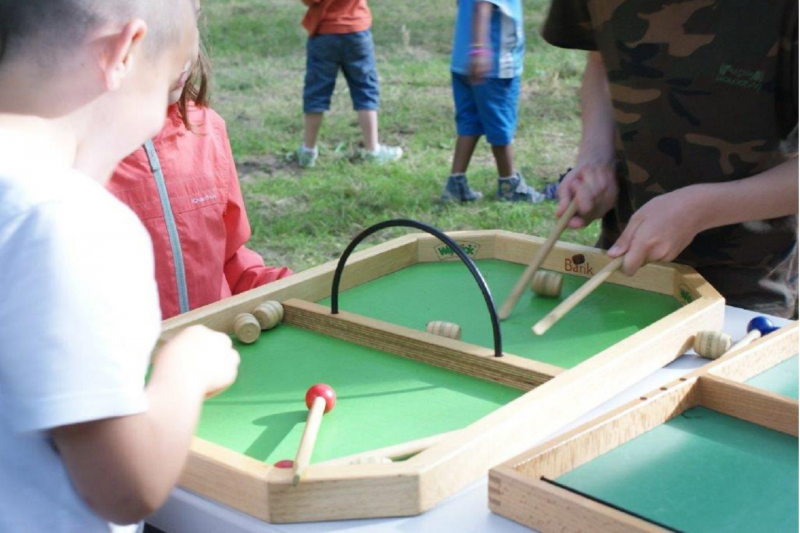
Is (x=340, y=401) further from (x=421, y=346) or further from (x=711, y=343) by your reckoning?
(x=711, y=343)

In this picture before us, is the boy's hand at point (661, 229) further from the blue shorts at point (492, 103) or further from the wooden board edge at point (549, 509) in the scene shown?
the blue shorts at point (492, 103)

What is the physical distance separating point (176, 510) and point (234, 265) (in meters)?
1.05

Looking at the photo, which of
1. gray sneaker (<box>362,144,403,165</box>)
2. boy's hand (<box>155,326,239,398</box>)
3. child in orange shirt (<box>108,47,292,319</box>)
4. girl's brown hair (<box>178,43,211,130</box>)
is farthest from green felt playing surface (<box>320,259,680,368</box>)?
gray sneaker (<box>362,144,403,165</box>)

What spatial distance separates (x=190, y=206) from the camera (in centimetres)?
203

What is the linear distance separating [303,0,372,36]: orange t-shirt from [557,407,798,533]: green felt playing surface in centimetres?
485

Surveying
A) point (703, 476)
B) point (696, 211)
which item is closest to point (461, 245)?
point (696, 211)

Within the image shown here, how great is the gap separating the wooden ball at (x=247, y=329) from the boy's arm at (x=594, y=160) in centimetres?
69

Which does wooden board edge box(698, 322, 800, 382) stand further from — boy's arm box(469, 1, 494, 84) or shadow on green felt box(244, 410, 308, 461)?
boy's arm box(469, 1, 494, 84)

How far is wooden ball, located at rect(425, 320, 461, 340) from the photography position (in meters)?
1.51

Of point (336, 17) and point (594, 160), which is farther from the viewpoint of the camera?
point (336, 17)

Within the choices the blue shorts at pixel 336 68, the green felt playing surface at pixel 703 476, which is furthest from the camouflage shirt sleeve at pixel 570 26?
the blue shorts at pixel 336 68

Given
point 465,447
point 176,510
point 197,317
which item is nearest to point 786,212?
point 465,447

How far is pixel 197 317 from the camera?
1.55 metres

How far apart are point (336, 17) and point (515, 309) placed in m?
4.40
